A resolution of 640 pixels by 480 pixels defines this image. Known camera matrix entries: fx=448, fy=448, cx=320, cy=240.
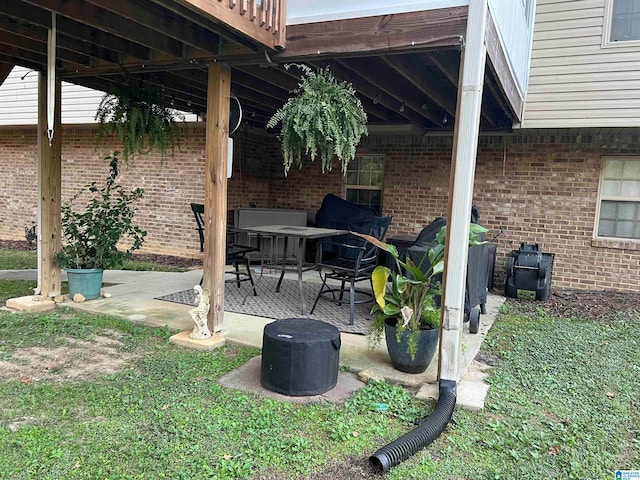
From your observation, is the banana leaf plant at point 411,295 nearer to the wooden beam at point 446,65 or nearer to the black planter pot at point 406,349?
the black planter pot at point 406,349

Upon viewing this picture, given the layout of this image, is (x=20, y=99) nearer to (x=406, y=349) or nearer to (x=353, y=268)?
(x=353, y=268)

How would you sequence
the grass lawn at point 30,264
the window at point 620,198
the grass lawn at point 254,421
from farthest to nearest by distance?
the grass lawn at point 30,264, the window at point 620,198, the grass lawn at point 254,421

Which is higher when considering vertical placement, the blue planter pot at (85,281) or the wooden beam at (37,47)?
the wooden beam at (37,47)

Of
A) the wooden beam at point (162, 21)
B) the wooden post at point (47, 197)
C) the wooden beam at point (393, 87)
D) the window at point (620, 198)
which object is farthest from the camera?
the window at point (620, 198)

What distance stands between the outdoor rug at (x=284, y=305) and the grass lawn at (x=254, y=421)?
3.27ft

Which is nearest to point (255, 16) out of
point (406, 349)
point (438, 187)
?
point (406, 349)

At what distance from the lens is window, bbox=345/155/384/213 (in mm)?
7648

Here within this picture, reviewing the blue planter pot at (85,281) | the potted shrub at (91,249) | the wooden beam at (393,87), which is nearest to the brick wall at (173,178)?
the potted shrub at (91,249)

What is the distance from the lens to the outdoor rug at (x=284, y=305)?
14.3 feet

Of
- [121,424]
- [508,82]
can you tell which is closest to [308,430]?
[121,424]

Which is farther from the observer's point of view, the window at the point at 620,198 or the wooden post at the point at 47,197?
the window at the point at 620,198

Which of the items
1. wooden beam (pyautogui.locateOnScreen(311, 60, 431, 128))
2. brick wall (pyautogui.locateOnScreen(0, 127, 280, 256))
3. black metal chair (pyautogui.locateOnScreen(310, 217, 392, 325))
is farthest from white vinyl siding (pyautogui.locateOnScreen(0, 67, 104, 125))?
black metal chair (pyautogui.locateOnScreen(310, 217, 392, 325))

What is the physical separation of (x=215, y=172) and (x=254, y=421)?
1.97 metres

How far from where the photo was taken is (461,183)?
2803 millimetres
